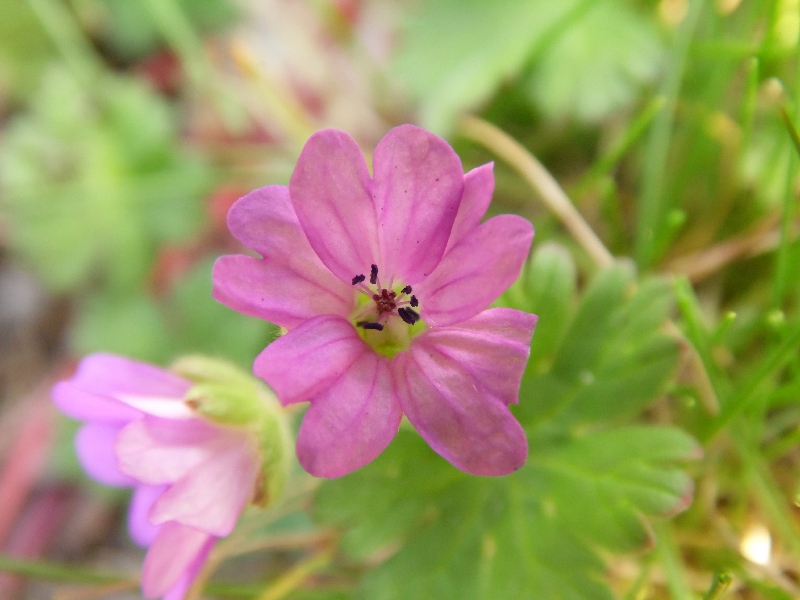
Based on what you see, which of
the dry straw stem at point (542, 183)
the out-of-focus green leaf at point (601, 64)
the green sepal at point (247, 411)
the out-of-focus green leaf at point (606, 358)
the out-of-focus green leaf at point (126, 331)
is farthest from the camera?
the out-of-focus green leaf at point (126, 331)

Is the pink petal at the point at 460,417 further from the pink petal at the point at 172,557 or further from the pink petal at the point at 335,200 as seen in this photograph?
the pink petal at the point at 172,557

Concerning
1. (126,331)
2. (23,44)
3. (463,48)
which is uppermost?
(23,44)

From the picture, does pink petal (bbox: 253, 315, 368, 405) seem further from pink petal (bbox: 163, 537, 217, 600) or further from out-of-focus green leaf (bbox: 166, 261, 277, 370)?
out-of-focus green leaf (bbox: 166, 261, 277, 370)

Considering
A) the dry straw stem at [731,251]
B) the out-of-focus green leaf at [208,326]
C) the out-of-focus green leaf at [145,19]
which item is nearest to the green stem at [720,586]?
the dry straw stem at [731,251]

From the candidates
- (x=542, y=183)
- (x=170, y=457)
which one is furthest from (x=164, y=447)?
(x=542, y=183)

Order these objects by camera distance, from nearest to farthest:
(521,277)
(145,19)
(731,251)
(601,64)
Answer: (521,277) → (731,251) → (601,64) → (145,19)

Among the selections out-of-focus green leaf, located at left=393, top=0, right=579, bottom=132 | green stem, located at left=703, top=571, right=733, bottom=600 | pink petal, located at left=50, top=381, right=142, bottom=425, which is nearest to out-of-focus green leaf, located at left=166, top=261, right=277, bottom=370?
out-of-focus green leaf, located at left=393, top=0, right=579, bottom=132

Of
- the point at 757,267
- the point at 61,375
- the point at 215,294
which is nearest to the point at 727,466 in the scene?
the point at 757,267

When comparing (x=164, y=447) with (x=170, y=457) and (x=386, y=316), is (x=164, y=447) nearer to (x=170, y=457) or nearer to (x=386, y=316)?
(x=170, y=457)
